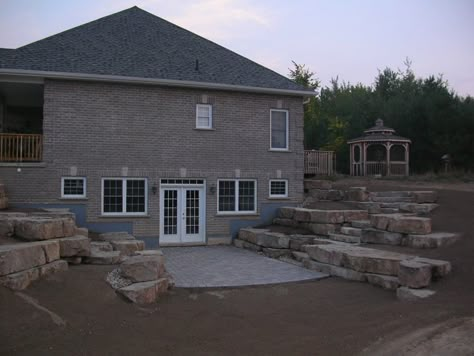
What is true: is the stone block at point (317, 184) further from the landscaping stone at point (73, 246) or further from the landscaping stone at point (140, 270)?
the landscaping stone at point (73, 246)

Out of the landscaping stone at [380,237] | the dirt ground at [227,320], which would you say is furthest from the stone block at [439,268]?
the landscaping stone at [380,237]

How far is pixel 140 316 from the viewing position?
290 inches

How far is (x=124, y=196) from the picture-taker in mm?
16516

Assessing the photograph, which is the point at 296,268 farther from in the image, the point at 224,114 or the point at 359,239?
the point at 224,114

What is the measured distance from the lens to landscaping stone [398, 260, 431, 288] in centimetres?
855

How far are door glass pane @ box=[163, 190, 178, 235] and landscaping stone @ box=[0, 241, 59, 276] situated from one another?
343 inches

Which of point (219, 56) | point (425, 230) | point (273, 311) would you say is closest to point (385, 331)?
point (273, 311)

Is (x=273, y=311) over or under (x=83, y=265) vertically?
under

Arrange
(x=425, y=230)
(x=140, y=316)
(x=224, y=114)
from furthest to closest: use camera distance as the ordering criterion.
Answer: (x=224, y=114), (x=425, y=230), (x=140, y=316)

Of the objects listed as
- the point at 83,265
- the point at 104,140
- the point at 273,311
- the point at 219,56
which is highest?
the point at 219,56

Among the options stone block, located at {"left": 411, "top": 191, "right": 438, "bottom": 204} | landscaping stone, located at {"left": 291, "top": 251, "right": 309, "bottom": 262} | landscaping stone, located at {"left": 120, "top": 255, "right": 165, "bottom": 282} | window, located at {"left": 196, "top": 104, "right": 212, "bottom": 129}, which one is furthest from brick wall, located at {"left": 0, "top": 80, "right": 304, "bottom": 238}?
landscaping stone, located at {"left": 120, "top": 255, "right": 165, "bottom": 282}

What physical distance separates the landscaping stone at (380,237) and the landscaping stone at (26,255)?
7588 mm

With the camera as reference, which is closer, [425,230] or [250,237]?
[425,230]

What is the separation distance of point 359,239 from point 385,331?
21.8 ft
